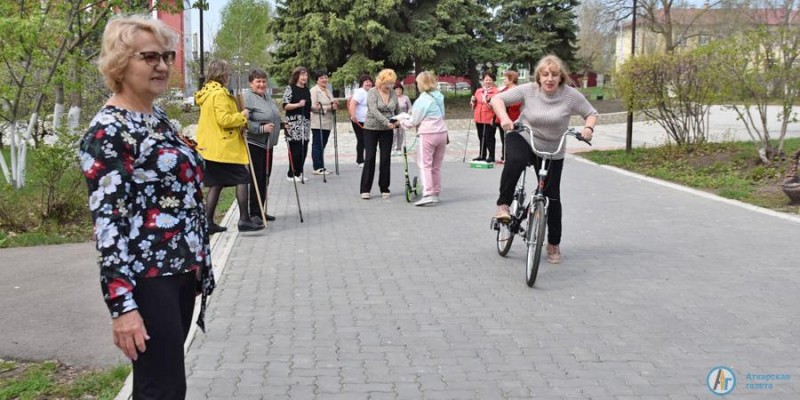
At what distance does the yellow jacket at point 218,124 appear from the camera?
8188mm

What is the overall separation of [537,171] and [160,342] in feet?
15.5

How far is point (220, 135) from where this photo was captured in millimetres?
8281

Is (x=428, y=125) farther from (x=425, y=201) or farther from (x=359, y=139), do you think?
(x=359, y=139)

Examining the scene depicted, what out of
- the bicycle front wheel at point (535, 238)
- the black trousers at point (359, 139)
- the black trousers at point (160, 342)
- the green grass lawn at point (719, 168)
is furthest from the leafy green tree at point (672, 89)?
the black trousers at point (160, 342)

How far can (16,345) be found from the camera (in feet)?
16.5

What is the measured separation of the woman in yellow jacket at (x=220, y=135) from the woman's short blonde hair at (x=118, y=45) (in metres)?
5.43

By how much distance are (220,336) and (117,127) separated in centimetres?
273

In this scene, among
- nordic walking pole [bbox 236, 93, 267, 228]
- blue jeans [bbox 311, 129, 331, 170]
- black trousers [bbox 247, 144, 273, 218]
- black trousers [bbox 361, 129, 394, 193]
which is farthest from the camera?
blue jeans [bbox 311, 129, 331, 170]

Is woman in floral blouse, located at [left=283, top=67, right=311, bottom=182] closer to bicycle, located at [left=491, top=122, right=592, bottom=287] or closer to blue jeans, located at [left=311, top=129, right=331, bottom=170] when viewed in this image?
blue jeans, located at [left=311, top=129, right=331, bottom=170]

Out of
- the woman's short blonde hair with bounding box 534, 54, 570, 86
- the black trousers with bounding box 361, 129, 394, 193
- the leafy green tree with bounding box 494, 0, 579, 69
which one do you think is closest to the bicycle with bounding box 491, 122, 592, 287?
the woman's short blonde hair with bounding box 534, 54, 570, 86

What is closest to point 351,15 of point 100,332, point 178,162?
point 100,332

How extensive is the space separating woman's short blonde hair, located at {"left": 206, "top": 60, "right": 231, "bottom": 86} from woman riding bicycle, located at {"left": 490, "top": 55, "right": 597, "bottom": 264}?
9.54 feet

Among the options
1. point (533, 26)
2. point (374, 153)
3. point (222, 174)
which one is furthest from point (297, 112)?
point (533, 26)

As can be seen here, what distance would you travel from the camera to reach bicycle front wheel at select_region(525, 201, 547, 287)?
6230mm
